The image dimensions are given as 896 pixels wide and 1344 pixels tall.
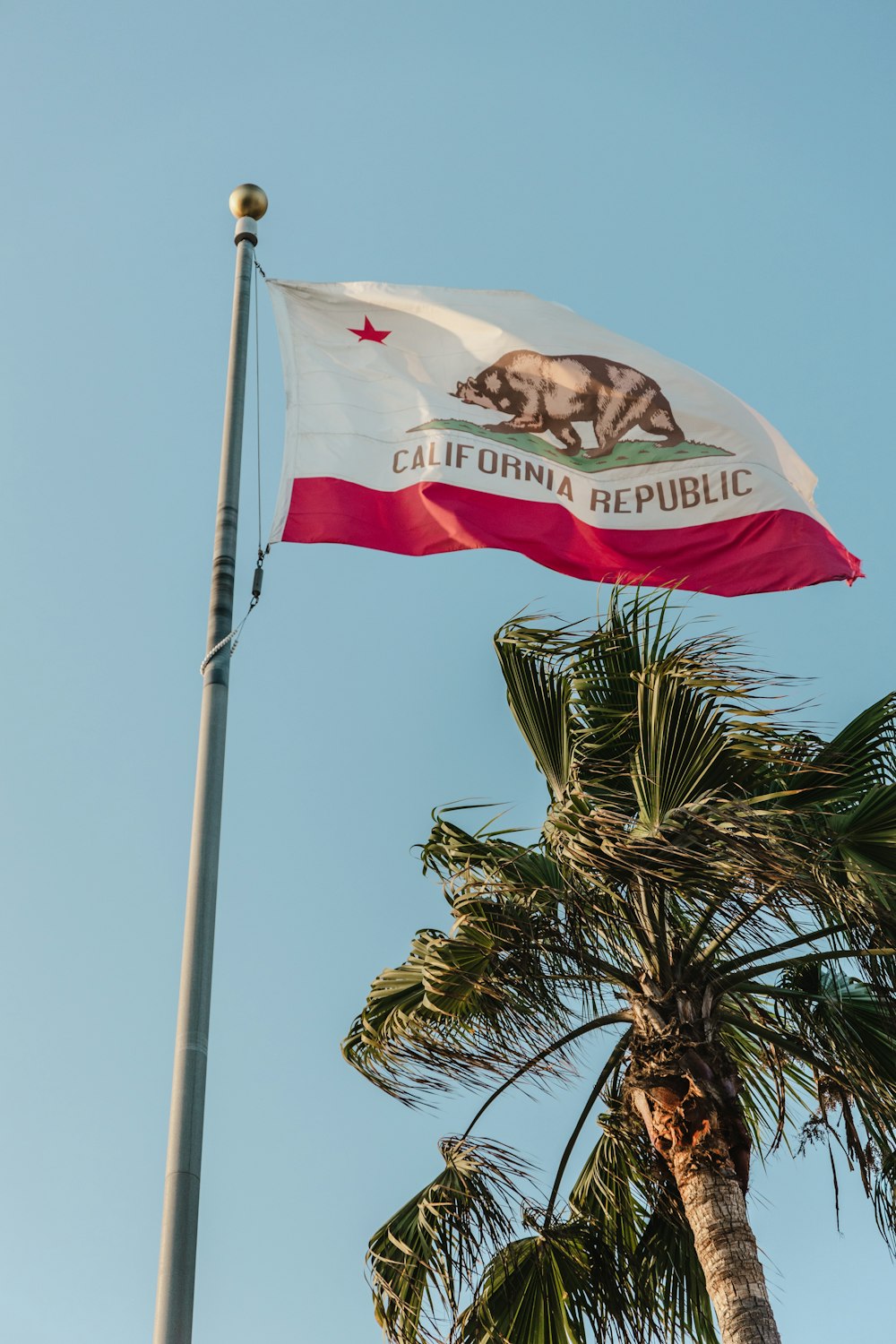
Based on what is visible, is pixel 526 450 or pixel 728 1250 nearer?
pixel 728 1250

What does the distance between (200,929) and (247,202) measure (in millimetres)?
4825

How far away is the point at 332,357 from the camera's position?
393 inches

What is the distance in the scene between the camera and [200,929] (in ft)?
21.3

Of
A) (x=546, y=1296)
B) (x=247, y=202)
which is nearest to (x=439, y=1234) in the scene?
(x=546, y=1296)

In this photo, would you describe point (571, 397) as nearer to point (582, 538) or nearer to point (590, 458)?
point (590, 458)

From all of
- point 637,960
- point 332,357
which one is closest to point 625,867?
point 637,960

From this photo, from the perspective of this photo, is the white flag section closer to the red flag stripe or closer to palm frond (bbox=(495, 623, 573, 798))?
the red flag stripe

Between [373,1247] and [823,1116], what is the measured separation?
243cm

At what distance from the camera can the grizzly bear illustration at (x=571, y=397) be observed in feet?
32.9

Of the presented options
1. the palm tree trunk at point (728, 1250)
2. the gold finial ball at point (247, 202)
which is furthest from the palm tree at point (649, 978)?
the gold finial ball at point (247, 202)

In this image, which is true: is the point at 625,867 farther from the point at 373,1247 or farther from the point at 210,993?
the point at 373,1247

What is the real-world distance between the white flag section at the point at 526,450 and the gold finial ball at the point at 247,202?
2.86 ft

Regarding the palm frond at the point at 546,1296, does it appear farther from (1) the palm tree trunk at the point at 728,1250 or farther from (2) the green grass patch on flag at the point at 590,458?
(2) the green grass patch on flag at the point at 590,458

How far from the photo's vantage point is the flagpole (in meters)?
5.67
